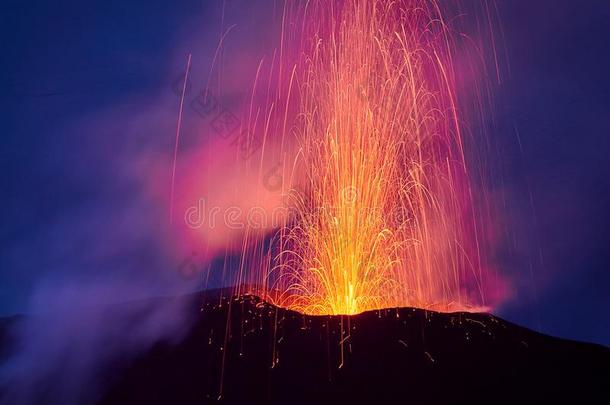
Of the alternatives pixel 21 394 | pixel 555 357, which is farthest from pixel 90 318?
pixel 555 357

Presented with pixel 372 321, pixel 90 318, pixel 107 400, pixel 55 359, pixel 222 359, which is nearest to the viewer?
pixel 107 400

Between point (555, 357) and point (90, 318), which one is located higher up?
point (90, 318)

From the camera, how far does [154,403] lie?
580 inches

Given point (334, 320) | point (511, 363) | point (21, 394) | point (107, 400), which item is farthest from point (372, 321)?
point (21, 394)

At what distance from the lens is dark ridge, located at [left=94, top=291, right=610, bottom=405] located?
47.3 ft

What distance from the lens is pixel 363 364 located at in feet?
50.9

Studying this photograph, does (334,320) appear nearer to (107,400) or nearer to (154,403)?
(154,403)

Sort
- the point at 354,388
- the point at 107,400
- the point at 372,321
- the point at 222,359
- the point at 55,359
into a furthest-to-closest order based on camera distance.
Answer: the point at 55,359 < the point at 372,321 < the point at 222,359 < the point at 107,400 < the point at 354,388

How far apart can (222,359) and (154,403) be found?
270 centimetres

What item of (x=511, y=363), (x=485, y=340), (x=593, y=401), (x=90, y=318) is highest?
(x=90, y=318)

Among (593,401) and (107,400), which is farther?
(107,400)

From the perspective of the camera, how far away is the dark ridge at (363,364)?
14.4 metres

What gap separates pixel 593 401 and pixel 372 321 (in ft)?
23.4

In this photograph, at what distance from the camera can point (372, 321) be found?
1777cm
